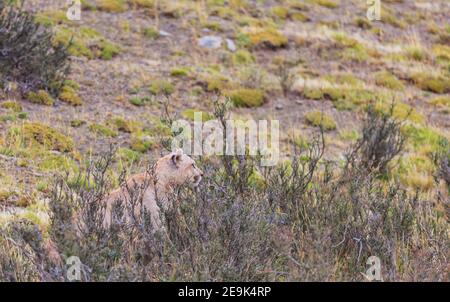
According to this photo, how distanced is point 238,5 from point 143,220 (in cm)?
1673

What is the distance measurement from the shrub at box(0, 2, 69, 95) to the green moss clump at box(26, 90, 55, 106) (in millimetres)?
128

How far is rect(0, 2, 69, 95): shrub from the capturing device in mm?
12750

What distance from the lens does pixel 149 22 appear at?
1883cm

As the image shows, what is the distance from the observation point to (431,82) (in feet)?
60.2

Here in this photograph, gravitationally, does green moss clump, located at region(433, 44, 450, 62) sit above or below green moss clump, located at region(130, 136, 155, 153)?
below

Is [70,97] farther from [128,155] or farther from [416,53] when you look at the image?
[416,53]

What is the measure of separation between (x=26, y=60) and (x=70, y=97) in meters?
1.00

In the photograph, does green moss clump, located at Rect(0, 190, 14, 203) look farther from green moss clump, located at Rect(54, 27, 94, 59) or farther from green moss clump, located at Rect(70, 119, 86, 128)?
green moss clump, located at Rect(54, 27, 94, 59)

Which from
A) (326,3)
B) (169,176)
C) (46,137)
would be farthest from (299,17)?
(169,176)

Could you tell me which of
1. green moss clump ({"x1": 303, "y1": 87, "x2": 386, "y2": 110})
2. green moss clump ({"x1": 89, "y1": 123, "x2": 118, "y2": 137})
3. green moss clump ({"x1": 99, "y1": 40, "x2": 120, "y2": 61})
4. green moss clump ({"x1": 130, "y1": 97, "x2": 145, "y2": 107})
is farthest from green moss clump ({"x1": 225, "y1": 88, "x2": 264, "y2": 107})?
green moss clump ({"x1": 89, "y1": 123, "x2": 118, "y2": 137})

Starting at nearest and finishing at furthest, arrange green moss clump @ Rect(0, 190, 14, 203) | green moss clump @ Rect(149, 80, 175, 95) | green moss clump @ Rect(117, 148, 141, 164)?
green moss clump @ Rect(0, 190, 14, 203) < green moss clump @ Rect(117, 148, 141, 164) < green moss clump @ Rect(149, 80, 175, 95)
